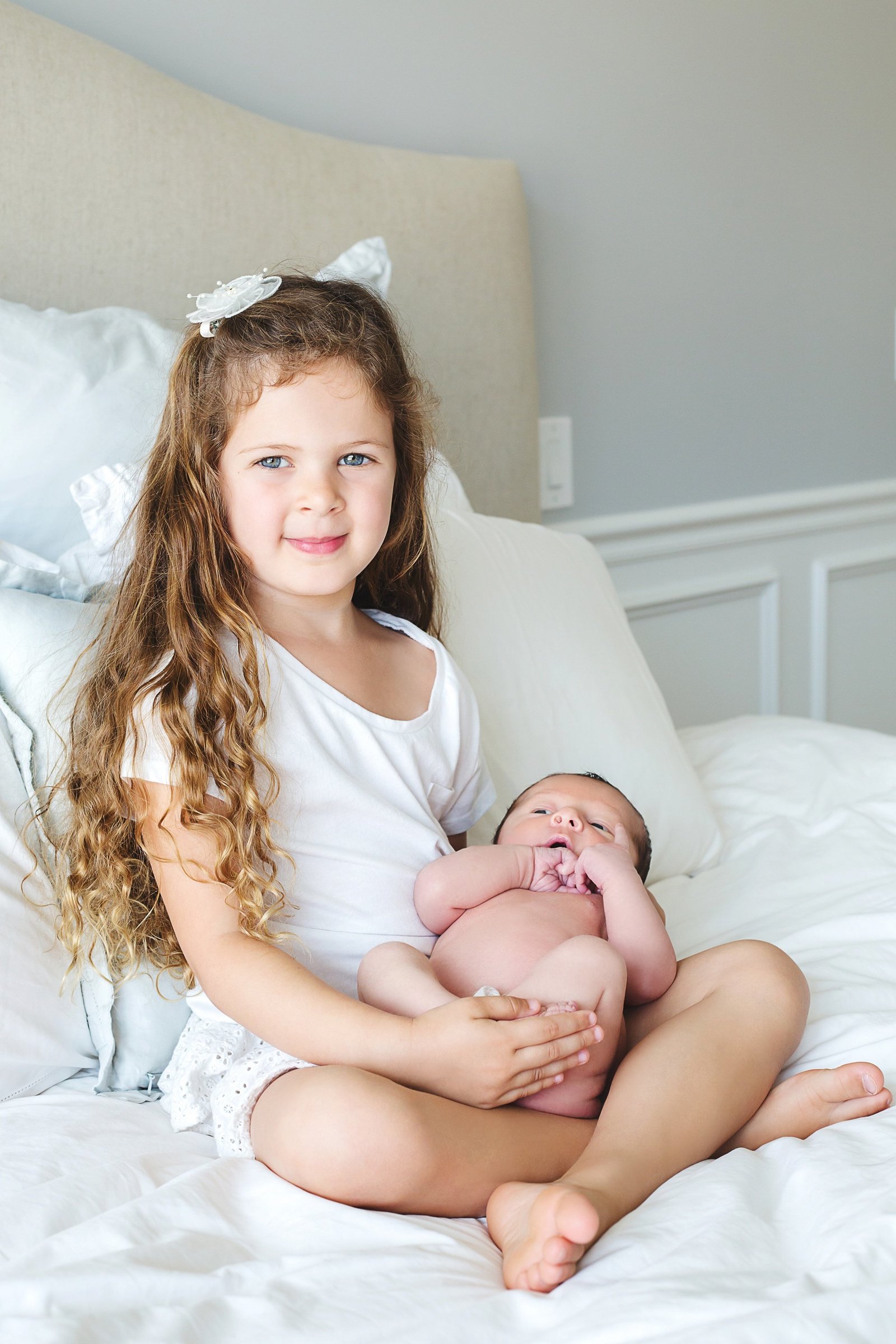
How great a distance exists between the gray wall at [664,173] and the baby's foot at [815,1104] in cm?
129

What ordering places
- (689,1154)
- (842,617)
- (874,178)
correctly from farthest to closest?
(842,617), (874,178), (689,1154)

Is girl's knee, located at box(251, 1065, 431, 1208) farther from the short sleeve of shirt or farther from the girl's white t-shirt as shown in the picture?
the short sleeve of shirt

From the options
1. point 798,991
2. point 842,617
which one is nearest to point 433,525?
point 798,991

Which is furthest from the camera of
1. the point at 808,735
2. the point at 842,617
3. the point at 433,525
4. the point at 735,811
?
the point at 842,617

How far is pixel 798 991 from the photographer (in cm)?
85

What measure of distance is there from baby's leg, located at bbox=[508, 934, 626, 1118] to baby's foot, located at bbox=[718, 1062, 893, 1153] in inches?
4.0

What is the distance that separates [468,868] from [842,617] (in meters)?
1.69

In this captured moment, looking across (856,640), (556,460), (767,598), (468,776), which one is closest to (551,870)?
(468,776)

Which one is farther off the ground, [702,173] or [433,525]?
[702,173]

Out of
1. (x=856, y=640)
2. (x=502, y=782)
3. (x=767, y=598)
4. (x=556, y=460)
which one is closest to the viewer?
(x=502, y=782)

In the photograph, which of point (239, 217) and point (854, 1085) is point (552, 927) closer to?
point (854, 1085)

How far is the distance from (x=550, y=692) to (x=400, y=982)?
1.56ft

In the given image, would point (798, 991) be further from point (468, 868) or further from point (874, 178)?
point (874, 178)

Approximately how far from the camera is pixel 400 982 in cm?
85
